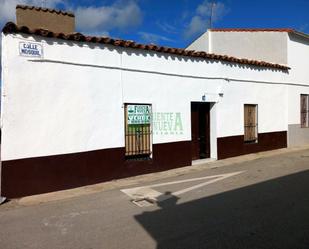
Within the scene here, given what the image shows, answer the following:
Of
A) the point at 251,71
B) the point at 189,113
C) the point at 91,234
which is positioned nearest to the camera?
the point at 91,234

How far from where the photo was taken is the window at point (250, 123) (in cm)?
1281

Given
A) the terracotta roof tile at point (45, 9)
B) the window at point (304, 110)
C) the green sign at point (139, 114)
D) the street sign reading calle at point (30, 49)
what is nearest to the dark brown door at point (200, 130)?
the green sign at point (139, 114)

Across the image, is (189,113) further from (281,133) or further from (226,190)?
(281,133)

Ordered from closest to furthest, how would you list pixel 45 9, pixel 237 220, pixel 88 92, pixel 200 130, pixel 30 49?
1. pixel 237 220
2. pixel 30 49
3. pixel 88 92
4. pixel 45 9
5. pixel 200 130

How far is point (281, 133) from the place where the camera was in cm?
1416

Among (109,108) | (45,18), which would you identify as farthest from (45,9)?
(109,108)

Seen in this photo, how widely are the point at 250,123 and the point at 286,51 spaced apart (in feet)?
12.4

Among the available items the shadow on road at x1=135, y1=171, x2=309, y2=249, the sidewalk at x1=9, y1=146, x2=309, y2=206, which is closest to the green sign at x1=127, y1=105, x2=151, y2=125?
the sidewalk at x1=9, y1=146, x2=309, y2=206

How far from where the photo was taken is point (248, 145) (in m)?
12.8

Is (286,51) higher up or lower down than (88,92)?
higher up

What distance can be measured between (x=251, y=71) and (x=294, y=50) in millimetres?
3264

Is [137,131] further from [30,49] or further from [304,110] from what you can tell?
[304,110]

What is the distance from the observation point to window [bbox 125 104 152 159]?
30.7 ft

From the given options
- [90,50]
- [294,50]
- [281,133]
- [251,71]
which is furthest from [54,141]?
[294,50]
